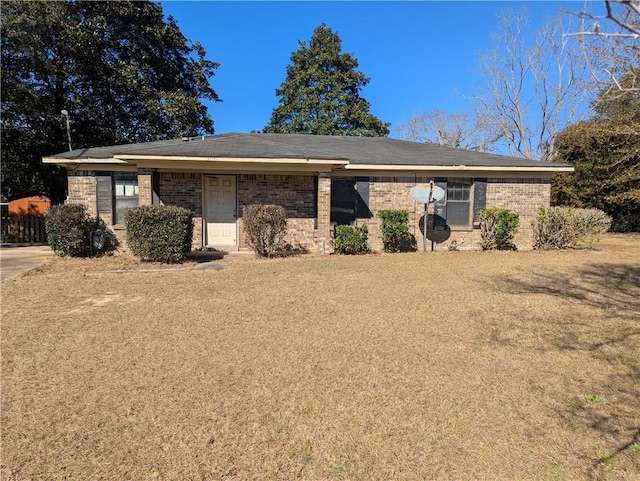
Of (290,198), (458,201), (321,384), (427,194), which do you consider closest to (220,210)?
(290,198)

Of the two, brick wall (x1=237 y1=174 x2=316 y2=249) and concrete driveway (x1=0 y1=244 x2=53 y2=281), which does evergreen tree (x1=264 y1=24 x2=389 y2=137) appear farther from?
concrete driveway (x1=0 y1=244 x2=53 y2=281)

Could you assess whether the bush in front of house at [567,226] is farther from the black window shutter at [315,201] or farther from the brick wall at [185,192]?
the brick wall at [185,192]

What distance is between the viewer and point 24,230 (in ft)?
52.3

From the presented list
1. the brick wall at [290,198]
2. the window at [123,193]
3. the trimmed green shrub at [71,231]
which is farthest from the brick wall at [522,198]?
the trimmed green shrub at [71,231]

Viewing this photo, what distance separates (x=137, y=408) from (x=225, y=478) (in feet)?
3.50

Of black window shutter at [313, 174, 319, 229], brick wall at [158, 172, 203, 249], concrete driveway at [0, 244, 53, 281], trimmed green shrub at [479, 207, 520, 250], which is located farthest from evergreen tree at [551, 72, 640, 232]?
concrete driveway at [0, 244, 53, 281]

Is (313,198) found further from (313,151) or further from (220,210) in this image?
(220,210)

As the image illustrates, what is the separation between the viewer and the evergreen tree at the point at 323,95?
28.1 m

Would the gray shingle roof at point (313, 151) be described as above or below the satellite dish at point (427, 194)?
above

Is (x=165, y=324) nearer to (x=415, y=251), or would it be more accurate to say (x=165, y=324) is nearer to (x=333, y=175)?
(x=333, y=175)

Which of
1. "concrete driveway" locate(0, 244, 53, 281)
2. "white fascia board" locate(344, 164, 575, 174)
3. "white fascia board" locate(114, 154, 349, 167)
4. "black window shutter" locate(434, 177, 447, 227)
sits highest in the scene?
"white fascia board" locate(344, 164, 575, 174)

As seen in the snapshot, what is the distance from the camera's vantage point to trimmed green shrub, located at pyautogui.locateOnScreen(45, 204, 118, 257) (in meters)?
9.80

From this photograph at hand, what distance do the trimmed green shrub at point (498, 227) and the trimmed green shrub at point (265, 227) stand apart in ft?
19.9

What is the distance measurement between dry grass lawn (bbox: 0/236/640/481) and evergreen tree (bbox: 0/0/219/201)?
41.6 ft
